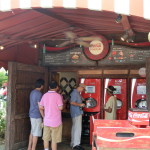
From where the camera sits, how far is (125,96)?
6.10 meters

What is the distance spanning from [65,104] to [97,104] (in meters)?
1.21

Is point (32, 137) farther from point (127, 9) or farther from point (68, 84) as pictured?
point (127, 9)

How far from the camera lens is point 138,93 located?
6.02 m

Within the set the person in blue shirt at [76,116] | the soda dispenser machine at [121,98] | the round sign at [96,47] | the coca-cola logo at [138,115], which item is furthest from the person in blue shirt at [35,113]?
the coca-cola logo at [138,115]

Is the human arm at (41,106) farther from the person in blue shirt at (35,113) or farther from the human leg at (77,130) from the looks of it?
the human leg at (77,130)

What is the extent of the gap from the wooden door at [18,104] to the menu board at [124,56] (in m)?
1.95

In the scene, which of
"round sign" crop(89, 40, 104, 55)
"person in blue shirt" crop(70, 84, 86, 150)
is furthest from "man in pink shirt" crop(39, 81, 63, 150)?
"round sign" crop(89, 40, 104, 55)

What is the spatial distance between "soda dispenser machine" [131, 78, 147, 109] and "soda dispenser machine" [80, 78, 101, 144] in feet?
2.89

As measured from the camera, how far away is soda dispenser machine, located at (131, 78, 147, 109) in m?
5.97

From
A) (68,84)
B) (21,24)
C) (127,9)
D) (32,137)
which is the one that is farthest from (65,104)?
(127,9)

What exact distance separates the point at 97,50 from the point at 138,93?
1534mm

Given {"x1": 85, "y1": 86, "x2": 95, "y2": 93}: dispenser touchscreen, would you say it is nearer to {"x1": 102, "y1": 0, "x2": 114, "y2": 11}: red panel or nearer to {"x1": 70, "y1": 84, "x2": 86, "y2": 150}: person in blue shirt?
{"x1": 70, "y1": 84, "x2": 86, "y2": 150}: person in blue shirt

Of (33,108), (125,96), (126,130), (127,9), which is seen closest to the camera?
(126,130)

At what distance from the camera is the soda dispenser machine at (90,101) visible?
6309 millimetres
